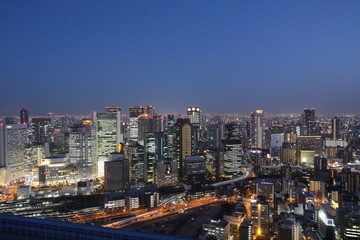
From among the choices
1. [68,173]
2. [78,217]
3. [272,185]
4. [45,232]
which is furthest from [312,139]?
[45,232]

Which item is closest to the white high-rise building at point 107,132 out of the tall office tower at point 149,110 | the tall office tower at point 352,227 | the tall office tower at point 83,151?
the tall office tower at point 83,151

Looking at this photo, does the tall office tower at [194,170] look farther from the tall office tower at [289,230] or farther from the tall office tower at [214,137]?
the tall office tower at [289,230]

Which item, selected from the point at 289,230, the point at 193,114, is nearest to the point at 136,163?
the point at 289,230

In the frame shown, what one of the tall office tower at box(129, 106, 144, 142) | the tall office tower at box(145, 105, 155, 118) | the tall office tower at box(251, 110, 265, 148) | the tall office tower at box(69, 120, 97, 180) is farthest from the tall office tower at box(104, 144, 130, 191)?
the tall office tower at box(251, 110, 265, 148)

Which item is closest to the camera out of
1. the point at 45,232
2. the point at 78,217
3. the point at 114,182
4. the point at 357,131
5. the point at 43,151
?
the point at 45,232

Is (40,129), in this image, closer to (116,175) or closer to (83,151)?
(83,151)

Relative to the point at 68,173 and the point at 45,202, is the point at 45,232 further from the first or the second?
the point at 68,173
